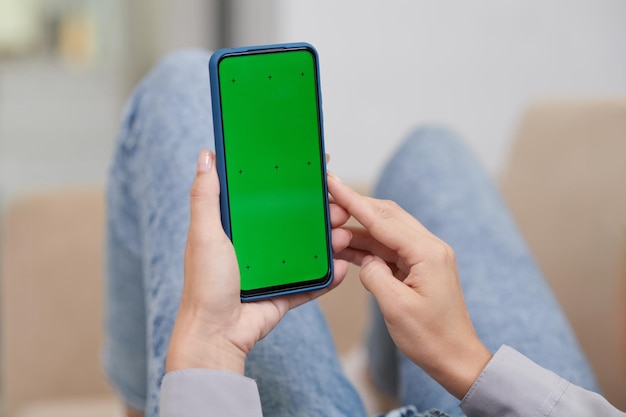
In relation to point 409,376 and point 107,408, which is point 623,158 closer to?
point 409,376

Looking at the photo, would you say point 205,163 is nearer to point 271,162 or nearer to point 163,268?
point 271,162

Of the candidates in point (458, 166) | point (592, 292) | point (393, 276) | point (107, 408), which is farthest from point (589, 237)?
point (107, 408)

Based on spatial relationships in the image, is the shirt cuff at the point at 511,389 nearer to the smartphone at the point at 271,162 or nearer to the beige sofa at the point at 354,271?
the smartphone at the point at 271,162

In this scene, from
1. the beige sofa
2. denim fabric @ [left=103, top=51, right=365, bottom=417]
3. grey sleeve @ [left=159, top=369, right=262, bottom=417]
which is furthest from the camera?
the beige sofa

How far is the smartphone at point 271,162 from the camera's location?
35cm

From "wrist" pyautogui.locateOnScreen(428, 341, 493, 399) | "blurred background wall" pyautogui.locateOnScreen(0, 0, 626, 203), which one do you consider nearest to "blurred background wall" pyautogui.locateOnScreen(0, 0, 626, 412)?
"blurred background wall" pyautogui.locateOnScreen(0, 0, 626, 203)

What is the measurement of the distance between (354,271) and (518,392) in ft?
1.32

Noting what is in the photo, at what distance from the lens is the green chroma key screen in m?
0.35

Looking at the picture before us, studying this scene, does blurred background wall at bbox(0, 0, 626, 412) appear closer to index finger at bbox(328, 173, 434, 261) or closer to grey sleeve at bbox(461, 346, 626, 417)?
index finger at bbox(328, 173, 434, 261)

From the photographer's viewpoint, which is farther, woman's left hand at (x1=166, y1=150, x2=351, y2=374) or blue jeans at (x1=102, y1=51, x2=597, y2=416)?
blue jeans at (x1=102, y1=51, x2=597, y2=416)

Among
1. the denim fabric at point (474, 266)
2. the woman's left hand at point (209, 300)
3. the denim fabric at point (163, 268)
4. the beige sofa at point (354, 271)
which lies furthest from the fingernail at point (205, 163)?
the beige sofa at point (354, 271)

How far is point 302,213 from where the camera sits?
0.37 metres

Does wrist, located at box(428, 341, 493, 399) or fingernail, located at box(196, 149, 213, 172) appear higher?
fingernail, located at box(196, 149, 213, 172)

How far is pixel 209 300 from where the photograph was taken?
1.07ft
